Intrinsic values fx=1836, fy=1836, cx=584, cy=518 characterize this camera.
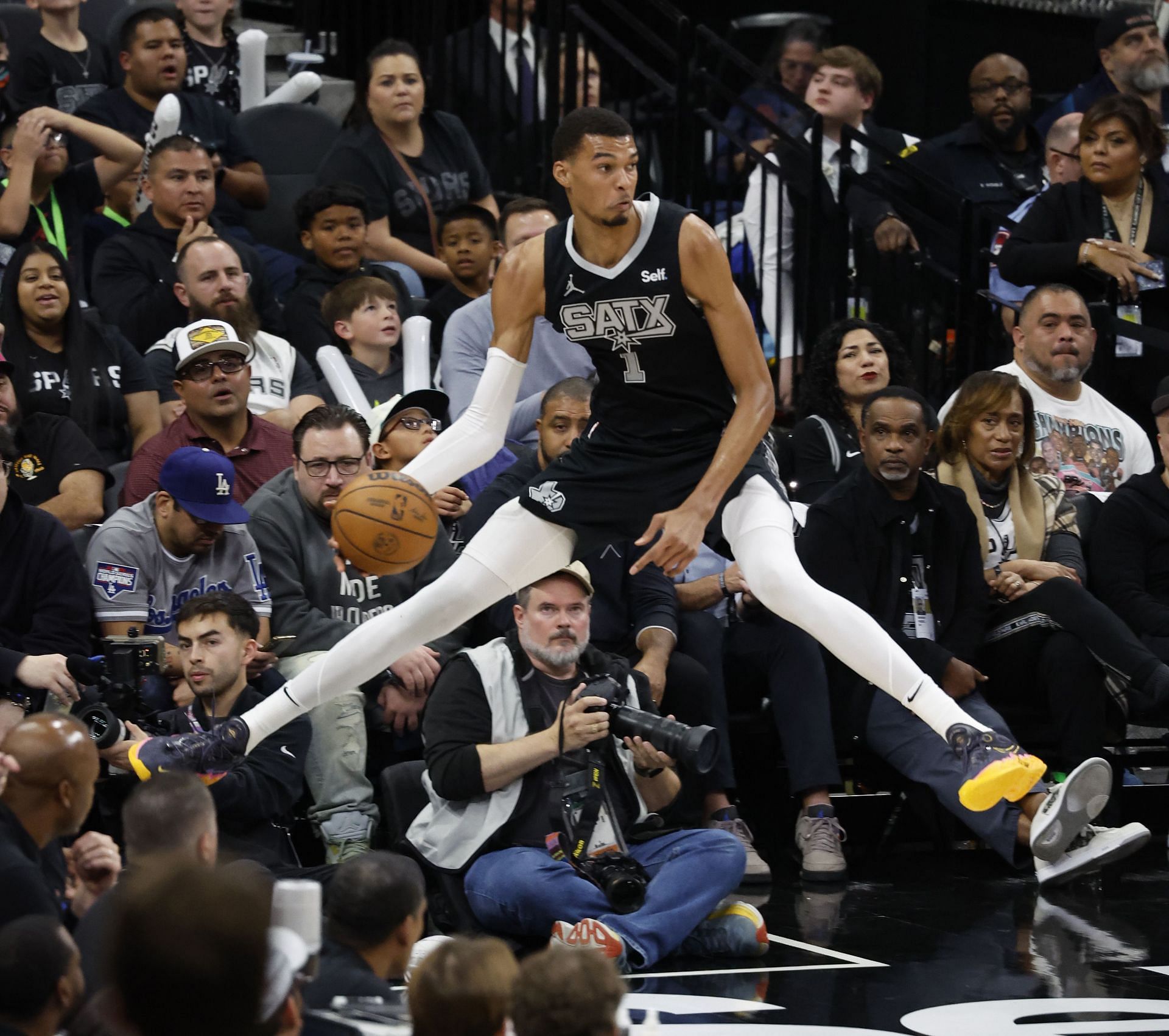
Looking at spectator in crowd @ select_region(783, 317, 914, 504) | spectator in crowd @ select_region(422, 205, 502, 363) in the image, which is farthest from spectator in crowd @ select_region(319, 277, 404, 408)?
spectator in crowd @ select_region(783, 317, 914, 504)

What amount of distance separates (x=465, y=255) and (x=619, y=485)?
354cm

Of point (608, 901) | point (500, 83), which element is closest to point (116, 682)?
point (608, 901)

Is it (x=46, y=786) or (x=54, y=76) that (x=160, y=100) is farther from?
(x=46, y=786)

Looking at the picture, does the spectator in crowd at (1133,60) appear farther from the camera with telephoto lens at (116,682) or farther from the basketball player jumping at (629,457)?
the camera with telephoto lens at (116,682)

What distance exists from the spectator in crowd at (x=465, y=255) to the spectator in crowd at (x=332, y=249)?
0.20 m

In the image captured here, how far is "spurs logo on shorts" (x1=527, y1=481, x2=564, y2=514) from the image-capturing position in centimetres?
520

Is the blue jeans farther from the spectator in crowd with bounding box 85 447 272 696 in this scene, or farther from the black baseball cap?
the black baseball cap

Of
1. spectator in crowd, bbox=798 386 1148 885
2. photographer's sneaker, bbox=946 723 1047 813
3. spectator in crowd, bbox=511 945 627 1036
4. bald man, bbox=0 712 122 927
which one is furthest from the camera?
spectator in crowd, bbox=798 386 1148 885

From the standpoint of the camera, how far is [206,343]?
6.89 metres

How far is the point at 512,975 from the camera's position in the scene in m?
2.92

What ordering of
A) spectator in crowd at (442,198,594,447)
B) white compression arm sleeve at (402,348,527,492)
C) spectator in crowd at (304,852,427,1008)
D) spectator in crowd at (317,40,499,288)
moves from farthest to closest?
spectator in crowd at (317,40,499,288) → spectator in crowd at (442,198,594,447) → white compression arm sleeve at (402,348,527,492) → spectator in crowd at (304,852,427,1008)

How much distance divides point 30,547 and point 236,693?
855 mm

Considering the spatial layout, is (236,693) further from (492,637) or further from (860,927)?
(860,927)

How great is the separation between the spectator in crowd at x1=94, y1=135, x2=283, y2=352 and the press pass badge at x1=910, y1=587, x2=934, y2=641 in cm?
306
